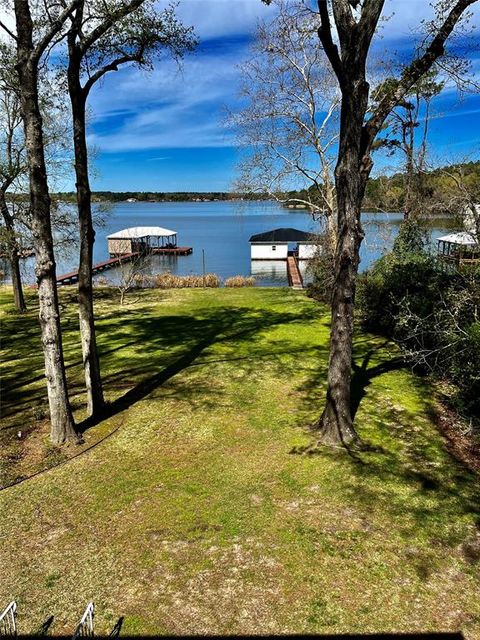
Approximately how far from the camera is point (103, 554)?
16.3 feet

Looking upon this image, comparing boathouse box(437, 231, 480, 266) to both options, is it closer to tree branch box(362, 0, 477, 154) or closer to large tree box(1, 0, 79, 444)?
tree branch box(362, 0, 477, 154)

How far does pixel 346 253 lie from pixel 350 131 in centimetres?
166

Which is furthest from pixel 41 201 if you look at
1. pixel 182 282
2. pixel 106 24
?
pixel 182 282

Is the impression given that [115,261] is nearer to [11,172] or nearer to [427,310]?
[11,172]

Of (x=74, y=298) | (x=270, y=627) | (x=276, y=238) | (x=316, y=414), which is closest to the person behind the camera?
(x=270, y=627)

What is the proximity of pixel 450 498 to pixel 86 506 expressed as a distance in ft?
15.2

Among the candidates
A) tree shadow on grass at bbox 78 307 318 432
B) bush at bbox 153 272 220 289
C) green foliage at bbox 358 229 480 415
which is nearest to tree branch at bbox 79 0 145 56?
tree shadow on grass at bbox 78 307 318 432

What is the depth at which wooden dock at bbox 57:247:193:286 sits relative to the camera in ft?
114

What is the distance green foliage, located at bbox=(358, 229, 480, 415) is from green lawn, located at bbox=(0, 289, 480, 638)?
2.92 feet

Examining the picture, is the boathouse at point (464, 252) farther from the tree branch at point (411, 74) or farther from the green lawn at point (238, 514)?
the green lawn at point (238, 514)

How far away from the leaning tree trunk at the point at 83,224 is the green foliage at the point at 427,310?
5.81 metres

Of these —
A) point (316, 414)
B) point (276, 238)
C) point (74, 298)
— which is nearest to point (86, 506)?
point (316, 414)

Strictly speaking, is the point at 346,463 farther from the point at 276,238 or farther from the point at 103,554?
the point at 276,238

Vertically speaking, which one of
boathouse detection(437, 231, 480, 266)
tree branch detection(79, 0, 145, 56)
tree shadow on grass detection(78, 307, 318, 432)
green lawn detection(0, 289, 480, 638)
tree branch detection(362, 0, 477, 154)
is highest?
tree branch detection(79, 0, 145, 56)
